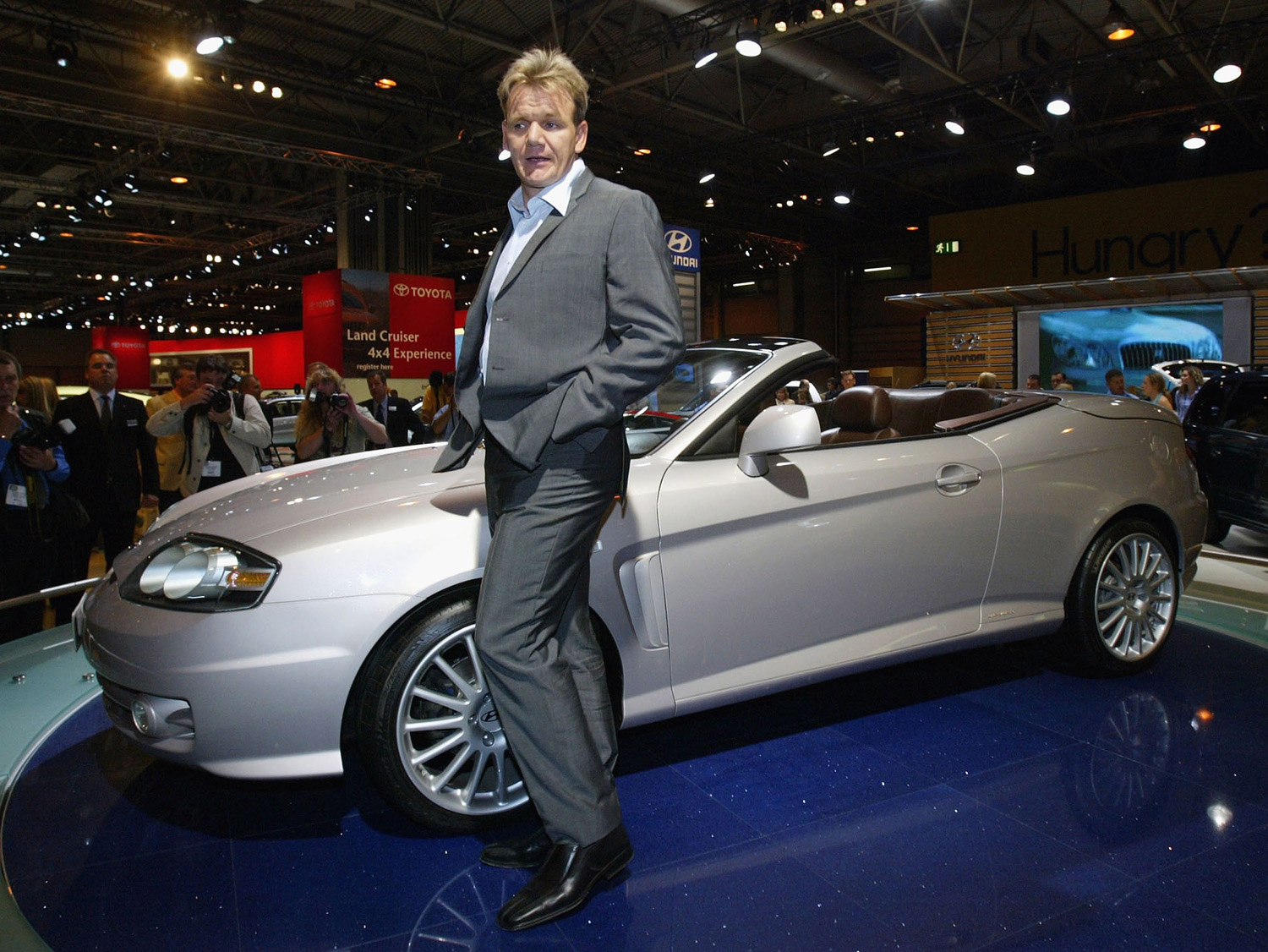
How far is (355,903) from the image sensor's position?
A: 2.06 meters

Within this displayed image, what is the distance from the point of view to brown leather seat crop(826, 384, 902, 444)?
3.12 meters

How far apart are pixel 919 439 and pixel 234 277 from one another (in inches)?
1189

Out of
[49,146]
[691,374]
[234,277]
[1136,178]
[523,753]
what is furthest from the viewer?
[234,277]

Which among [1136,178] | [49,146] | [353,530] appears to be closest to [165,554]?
[353,530]

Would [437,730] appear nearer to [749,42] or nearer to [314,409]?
[314,409]

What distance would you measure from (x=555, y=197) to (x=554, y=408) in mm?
451

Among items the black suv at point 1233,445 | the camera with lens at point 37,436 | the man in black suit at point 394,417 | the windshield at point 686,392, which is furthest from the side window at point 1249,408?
the camera with lens at point 37,436

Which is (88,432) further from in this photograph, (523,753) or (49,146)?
(49,146)

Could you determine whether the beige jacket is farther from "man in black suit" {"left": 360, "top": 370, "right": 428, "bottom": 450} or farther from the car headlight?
the car headlight

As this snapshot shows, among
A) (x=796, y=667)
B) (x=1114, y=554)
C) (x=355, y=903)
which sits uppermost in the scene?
(x=1114, y=554)

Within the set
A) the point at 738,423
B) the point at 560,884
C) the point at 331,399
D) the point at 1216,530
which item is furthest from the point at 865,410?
the point at 1216,530

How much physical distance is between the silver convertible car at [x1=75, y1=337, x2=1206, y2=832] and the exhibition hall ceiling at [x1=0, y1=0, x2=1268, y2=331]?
26.8 feet

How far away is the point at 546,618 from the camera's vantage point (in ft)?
6.32

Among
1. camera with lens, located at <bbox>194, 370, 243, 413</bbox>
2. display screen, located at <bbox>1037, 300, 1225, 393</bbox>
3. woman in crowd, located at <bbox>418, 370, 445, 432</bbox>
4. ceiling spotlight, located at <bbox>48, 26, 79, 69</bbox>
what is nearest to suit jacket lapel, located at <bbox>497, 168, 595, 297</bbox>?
camera with lens, located at <bbox>194, 370, 243, 413</bbox>
